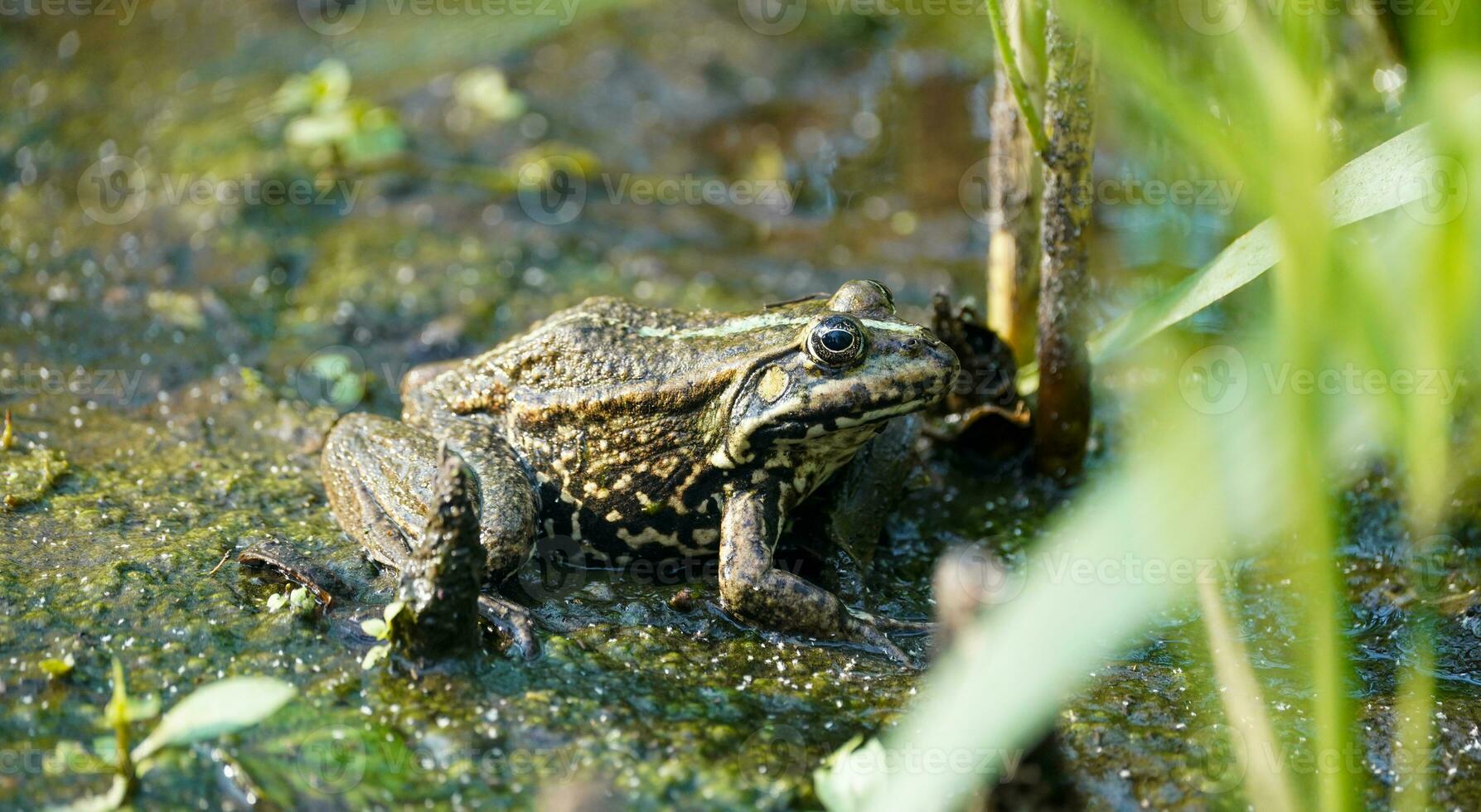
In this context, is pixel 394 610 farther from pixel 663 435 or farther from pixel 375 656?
pixel 663 435

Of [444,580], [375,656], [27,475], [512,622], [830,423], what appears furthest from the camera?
[27,475]

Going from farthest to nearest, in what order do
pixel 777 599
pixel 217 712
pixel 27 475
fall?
pixel 27 475, pixel 777 599, pixel 217 712

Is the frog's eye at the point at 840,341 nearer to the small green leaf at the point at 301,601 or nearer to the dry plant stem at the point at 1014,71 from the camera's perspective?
the dry plant stem at the point at 1014,71

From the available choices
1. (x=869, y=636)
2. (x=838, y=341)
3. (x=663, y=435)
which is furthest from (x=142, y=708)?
(x=838, y=341)

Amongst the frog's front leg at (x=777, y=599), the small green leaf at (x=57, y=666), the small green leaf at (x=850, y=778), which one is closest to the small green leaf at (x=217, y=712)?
the small green leaf at (x=57, y=666)

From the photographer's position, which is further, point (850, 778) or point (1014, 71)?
point (1014, 71)

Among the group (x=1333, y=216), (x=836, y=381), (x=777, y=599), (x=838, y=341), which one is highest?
(x=1333, y=216)
